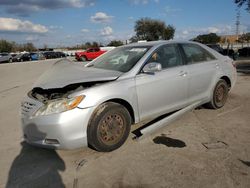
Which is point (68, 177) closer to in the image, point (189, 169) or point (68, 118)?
point (68, 118)

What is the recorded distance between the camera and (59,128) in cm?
337

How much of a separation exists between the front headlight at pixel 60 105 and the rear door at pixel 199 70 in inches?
92.2

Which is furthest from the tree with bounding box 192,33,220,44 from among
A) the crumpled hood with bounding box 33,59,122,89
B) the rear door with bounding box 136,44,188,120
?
the crumpled hood with bounding box 33,59,122,89

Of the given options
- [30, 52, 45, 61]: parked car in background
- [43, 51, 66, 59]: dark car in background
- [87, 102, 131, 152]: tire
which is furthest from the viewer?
[43, 51, 66, 59]: dark car in background

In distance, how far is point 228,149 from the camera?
3.74 meters

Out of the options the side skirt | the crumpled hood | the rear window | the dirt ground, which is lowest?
the dirt ground

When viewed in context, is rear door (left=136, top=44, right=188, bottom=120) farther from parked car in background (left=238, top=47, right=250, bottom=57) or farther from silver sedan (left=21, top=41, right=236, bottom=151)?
parked car in background (left=238, top=47, right=250, bottom=57)

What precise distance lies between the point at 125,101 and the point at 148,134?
783mm

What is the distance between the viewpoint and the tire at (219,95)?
18.2 ft

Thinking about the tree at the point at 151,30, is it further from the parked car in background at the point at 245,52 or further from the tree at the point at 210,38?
Result: the parked car in background at the point at 245,52

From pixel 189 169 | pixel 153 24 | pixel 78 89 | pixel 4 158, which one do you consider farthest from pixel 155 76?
pixel 153 24

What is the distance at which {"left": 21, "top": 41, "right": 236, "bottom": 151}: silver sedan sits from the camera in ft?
11.3

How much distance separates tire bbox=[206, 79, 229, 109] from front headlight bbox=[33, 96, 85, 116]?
128 inches

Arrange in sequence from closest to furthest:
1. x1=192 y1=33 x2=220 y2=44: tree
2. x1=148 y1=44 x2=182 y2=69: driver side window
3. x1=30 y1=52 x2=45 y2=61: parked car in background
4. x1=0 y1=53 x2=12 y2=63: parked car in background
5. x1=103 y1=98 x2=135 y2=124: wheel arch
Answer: x1=103 y1=98 x2=135 y2=124: wheel arch, x1=148 y1=44 x2=182 y2=69: driver side window, x1=0 y1=53 x2=12 y2=63: parked car in background, x1=30 y1=52 x2=45 y2=61: parked car in background, x1=192 y1=33 x2=220 y2=44: tree
